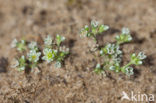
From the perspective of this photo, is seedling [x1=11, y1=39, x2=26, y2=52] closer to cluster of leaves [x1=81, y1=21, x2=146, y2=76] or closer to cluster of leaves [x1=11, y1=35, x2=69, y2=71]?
cluster of leaves [x1=11, y1=35, x2=69, y2=71]

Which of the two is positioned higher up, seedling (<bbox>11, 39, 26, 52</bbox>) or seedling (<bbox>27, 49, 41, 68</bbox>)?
seedling (<bbox>11, 39, 26, 52</bbox>)

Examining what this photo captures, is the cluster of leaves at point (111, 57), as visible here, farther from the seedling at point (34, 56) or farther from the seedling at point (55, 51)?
the seedling at point (34, 56)

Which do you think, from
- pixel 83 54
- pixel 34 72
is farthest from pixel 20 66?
pixel 83 54

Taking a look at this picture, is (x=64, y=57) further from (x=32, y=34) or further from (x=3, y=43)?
(x=3, y=43)

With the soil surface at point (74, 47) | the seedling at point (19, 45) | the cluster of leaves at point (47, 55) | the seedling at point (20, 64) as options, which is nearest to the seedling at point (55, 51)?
the cluster of leaves at point (47, 55)

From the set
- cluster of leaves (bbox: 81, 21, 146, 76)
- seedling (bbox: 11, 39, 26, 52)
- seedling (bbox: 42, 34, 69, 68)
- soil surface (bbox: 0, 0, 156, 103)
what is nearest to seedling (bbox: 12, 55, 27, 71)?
soil surface (bbox: 0, 0, 156, 103)

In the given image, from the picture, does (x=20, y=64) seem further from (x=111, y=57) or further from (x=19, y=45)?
(x=111, y=57)
